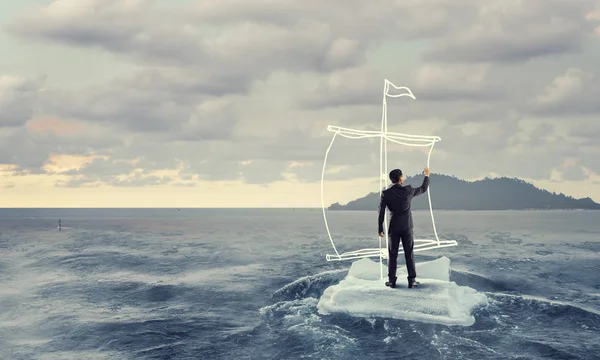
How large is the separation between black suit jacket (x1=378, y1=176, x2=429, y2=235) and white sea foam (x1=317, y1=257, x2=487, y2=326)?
6.95 ft

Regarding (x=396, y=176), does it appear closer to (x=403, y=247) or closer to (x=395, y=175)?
(x=395, y=175)

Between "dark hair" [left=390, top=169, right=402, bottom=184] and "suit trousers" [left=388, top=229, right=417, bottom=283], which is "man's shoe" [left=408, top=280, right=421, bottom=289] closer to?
"suit trousers" [left=388, top=229, right=417, bottom=283]

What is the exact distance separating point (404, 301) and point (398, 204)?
10.3 ft

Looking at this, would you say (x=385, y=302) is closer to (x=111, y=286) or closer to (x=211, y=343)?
(x=211, y=343)

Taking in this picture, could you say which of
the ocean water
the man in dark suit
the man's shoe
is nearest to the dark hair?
the man in dark suit

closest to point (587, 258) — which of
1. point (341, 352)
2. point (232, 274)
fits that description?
point (232, 274)

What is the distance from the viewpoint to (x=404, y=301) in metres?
15.7

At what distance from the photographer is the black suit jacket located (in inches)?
597

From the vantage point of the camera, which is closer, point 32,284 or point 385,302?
point 385,302

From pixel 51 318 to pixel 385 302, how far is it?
13110 mm

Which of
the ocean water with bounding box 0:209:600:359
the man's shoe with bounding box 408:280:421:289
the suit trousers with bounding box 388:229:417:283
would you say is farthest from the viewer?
the man's shoe with bounding box 408:280:421:289

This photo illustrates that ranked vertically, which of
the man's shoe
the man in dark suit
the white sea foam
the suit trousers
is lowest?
the white sea foam

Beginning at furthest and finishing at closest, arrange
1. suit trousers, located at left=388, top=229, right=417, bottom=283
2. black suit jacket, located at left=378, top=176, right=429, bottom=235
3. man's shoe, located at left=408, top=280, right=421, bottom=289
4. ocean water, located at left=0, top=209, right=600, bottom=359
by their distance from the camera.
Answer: man's shoe, located at left=408, top=280, right=421, bottom=289, suit trousers, located at left=388, top=229, right=417, bottom=283, black suit jacket, located at left=378, top=176, right=429, bottom=235, ocean water, located at left=0, top=209, right=600, bottom=359

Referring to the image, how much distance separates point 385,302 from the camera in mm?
15875
